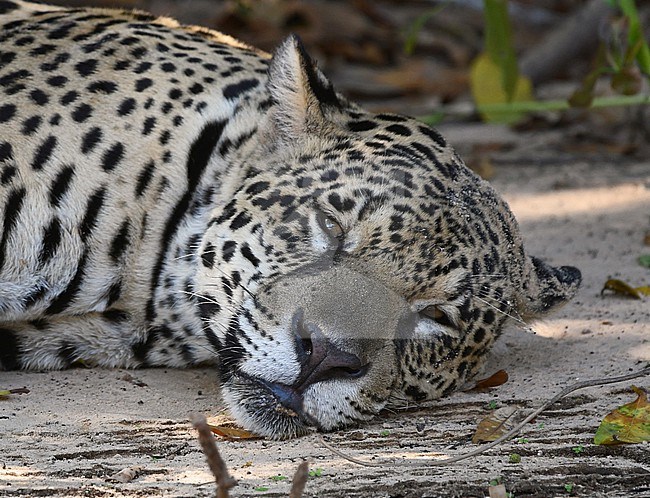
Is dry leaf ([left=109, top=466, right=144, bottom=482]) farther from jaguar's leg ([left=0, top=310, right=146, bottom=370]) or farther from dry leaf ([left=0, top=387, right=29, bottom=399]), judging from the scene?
jaguar's leg ([left=0, top=310, right=146, bottom=370])

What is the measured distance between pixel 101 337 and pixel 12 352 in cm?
42

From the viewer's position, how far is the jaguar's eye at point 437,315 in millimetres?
4477

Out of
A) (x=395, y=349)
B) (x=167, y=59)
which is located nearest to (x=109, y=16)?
(x=167, y=59)

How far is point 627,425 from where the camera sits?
163 inches

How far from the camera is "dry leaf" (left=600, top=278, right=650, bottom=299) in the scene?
5832 millimetres

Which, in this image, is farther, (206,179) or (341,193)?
(206,179)

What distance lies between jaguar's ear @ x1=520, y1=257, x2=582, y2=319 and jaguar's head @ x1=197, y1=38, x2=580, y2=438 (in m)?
0.01

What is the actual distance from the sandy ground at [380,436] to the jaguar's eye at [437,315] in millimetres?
367

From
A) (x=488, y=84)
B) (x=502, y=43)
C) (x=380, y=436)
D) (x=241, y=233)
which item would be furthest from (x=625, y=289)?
(x=488, y=84)

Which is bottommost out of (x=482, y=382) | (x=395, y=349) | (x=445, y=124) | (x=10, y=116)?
(x=445, y=124)

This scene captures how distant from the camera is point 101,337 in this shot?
4.98 meters

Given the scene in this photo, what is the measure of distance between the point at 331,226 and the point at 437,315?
570 millimetres

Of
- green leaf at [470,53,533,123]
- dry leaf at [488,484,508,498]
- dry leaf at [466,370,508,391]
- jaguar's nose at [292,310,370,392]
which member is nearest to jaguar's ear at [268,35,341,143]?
jaguar's nose at [292,310,370,392]

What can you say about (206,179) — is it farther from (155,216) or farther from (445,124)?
(445,124)
